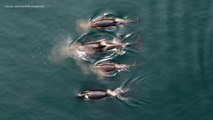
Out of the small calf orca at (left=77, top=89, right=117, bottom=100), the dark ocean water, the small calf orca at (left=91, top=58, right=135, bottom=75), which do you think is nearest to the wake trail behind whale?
the dark ocean water

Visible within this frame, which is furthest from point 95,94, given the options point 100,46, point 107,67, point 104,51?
point 100,46

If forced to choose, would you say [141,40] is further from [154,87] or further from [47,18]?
[47,18]

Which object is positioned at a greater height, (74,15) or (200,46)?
(74,15)

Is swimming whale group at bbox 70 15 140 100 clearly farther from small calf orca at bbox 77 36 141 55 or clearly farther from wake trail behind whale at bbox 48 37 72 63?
wake trail behind whale at bbox 48 37 72 63

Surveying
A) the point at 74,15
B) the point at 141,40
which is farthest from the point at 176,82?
the point at 74,15

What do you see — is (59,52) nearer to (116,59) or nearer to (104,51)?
(104,51)

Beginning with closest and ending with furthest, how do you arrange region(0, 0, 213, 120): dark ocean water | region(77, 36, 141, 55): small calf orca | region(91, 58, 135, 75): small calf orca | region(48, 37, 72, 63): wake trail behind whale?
region(0, 0, 213, 120): dark ocean water
region(91, 58, 135, 75): small calf orca
region(77, 36, 141, 55): small calf orca
region(48, 37, 72, 63): wake trail behind whale

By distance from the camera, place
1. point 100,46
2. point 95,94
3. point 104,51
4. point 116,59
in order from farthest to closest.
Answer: point 104,51 < point 100,46 < point 116,59 < point 95,94
